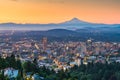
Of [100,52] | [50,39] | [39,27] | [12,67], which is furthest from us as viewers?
[39,27]

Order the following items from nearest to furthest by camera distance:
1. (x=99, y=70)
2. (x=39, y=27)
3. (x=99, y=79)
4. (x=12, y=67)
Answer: (x=12, y=67) → (x=99, y=79) → (x=99, y=70) → (x=39, y=27)

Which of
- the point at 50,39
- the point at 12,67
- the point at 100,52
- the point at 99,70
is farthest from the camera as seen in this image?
the point at 50,39

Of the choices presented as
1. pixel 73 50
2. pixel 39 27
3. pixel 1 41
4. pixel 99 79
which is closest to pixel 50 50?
pixel 73 50

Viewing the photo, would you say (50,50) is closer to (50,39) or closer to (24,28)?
(50,39)

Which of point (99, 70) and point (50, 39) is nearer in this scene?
point (99, 70)

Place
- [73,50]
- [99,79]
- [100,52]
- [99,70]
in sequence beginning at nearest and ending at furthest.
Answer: [99,79] < [99,70] < [100,52] < [73,50]

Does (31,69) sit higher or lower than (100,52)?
higher

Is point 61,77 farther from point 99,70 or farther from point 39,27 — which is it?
point 39,27

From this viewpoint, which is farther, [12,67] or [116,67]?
[116,67]

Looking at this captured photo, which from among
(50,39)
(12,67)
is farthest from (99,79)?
(50,39)
